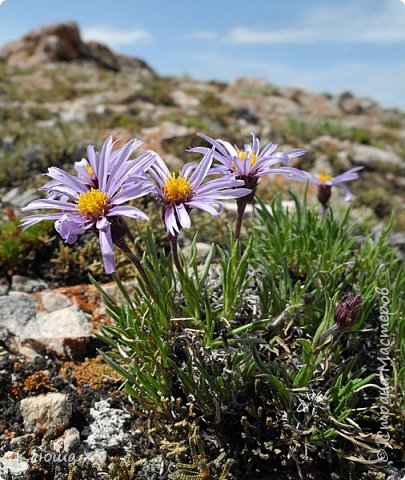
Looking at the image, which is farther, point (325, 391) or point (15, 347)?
point (15, 347)

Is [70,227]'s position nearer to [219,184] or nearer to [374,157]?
[219,184]

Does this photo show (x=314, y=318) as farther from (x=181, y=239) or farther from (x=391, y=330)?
(x=181, y=239)

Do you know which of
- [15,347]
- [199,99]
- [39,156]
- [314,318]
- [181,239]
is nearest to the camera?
[314,318]

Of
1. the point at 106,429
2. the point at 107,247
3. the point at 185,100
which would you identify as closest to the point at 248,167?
the point at 107,247

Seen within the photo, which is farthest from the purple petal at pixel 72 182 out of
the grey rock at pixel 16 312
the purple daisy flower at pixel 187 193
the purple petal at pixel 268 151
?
the grey rock at pixel 16 312

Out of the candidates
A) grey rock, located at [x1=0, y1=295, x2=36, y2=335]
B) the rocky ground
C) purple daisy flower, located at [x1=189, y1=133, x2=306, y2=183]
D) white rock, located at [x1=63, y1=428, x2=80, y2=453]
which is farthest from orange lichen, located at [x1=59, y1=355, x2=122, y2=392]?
purple daisy flower, located at [x1=189, y1=133, x2=306, y2=183]

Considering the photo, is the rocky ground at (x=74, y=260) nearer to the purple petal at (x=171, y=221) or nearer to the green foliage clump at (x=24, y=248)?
the green foliage clump at (x=24, y=248)

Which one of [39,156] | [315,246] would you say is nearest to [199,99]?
[39,156]
